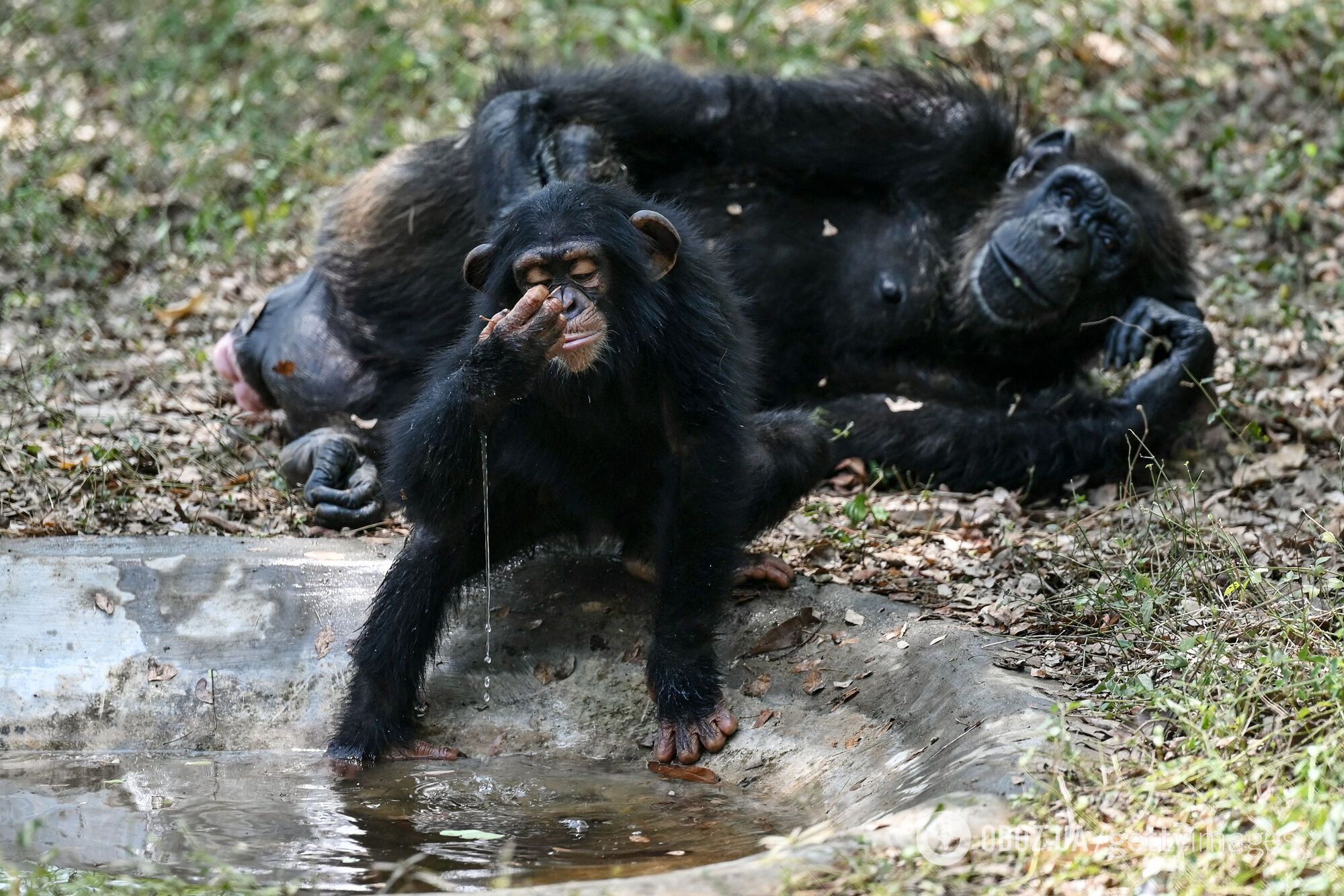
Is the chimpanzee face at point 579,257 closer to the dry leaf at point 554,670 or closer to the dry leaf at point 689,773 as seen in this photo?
the dry leaf at point 554,670

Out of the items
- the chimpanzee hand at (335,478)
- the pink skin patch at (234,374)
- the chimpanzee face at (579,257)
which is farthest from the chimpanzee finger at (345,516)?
the chimpanzee face at (579,257)

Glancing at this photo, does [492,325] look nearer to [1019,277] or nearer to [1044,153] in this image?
[1019,277]

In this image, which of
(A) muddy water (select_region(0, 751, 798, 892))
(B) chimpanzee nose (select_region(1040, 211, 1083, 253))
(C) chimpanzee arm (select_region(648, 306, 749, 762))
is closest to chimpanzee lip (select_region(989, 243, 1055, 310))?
(B) chimpanzee nose (select_region(1040, 211, 1083, 253))

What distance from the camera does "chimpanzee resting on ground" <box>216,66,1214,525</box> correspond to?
695cm

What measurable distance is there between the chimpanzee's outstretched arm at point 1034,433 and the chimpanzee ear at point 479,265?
2414 millimetres

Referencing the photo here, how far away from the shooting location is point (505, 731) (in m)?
5.15

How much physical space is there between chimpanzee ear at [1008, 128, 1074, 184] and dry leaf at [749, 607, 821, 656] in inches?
124

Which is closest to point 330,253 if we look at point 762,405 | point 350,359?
point 350,359

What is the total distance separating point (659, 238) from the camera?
4906mm

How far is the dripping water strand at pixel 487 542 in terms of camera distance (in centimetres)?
498

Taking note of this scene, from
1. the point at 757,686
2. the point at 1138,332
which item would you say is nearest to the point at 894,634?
the point at 757,686

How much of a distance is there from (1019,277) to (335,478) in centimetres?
334

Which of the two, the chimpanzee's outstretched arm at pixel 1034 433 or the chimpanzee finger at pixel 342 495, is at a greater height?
the chimpanzee finger at pixel 342 495

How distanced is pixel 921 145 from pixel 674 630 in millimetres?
3475
